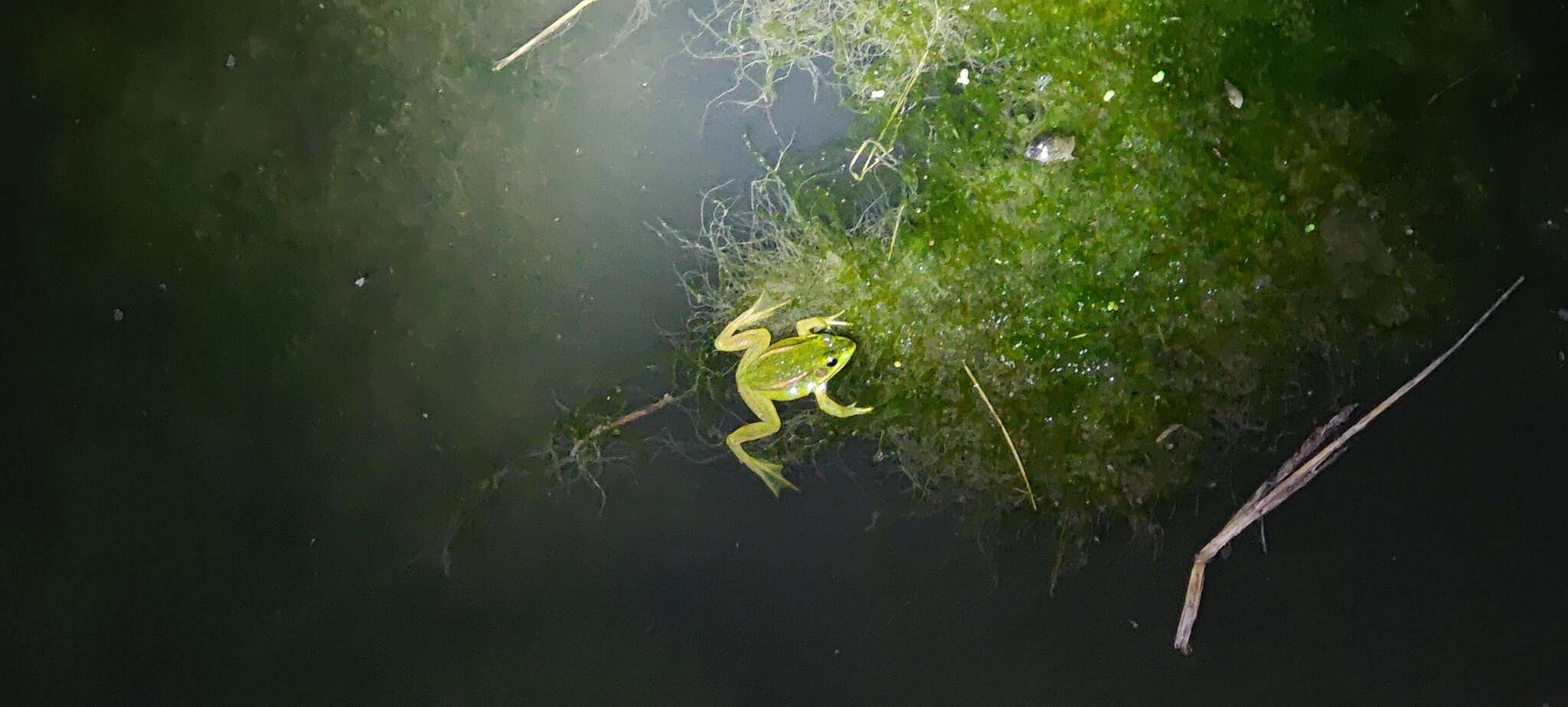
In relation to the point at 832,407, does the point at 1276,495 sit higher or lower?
lower

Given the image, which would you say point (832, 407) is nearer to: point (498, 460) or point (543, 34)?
point (498, 460)

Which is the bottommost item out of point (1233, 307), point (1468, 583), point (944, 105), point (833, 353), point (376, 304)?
point (1468, 583)

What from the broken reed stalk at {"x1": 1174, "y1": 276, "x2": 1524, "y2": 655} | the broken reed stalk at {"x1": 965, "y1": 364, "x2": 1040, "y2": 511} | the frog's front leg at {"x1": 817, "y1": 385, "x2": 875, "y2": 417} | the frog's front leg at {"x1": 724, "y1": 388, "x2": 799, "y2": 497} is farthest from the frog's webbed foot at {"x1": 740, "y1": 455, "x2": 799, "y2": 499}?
the broken reed stalk at {"x1": 1174, "y1": 276, "x2": 1524, "y2": 655}

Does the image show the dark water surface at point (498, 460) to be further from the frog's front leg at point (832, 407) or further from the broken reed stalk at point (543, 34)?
the frog's front leg at point (832, 407)

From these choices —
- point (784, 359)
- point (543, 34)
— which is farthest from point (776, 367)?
point (543, 34)

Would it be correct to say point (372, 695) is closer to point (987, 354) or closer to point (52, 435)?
point (52, 435)

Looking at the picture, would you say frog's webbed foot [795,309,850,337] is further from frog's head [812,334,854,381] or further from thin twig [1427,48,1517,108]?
thin twig [1427,48,1517,108]

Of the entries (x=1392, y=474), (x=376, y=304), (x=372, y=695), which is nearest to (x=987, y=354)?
(x=1392, y=474)
